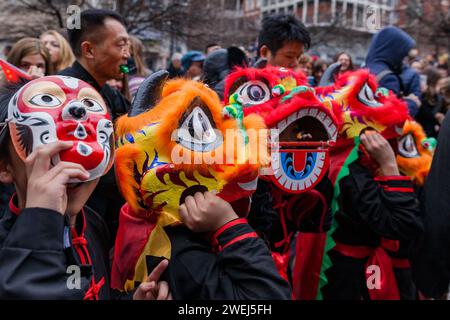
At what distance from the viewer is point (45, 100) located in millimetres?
1490

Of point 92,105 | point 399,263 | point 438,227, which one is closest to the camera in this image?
point 92,105

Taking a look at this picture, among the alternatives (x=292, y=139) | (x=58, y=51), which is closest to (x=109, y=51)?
(x=58, y=51)

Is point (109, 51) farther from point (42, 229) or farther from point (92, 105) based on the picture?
point (42, 229)

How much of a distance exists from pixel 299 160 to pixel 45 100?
114 cm

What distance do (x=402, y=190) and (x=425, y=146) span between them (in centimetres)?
77

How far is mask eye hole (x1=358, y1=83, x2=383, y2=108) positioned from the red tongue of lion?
26.7 inches

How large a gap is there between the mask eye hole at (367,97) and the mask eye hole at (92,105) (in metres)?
1.58

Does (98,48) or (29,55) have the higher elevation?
(98,48)

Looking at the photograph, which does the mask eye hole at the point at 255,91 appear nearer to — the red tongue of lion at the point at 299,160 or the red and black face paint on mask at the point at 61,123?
the red tongue of lion at the point at 299,160

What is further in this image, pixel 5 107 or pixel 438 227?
pixel 438 227

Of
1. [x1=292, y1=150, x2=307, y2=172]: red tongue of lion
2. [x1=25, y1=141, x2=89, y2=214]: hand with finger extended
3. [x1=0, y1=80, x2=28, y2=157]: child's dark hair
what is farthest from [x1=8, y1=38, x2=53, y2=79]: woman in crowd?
[x1=25, y1=141, x2=89, y2=214]: hand with finger extended

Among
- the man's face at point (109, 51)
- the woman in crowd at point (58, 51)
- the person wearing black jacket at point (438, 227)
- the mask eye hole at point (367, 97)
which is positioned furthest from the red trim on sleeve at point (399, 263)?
the woman in crowd at point (58, 51)

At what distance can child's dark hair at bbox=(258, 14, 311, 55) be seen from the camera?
3709 millimetres
